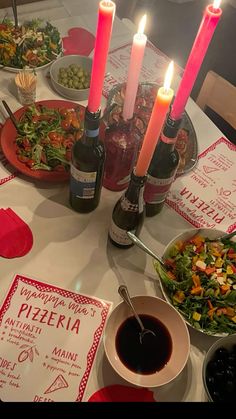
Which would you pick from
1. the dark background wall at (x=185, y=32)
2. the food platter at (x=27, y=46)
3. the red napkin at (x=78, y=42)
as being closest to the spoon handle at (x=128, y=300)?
the food platter at (x=27, y=46)

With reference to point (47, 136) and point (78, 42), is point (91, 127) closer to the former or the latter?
point (47, 136)

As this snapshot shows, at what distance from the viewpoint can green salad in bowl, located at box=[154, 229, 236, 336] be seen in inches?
41.2

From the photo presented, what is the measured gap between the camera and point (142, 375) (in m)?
0.96

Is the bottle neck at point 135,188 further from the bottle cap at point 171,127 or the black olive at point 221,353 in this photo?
the black olive at point 221,353

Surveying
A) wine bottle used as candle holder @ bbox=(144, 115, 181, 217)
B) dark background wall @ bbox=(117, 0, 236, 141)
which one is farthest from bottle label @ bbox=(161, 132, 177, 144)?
dark background wall @ bbox=(117, 0, 236, 141)

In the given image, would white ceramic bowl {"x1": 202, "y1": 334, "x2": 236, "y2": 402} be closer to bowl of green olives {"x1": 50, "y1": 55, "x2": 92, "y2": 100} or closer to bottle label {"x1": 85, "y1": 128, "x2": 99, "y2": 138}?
bottle label {"x1": 85, "y1": 128, "x2": 99, "y2": 138}

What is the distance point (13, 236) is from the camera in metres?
1.17

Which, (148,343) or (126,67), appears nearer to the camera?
(148,343)

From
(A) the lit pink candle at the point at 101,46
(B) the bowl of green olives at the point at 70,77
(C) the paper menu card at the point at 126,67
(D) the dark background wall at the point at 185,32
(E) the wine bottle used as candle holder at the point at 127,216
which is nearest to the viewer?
(A) the lit pink candle at the point at 101,46

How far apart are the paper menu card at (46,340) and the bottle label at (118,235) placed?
17 centimetres

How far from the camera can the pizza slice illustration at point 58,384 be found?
37.8 inches

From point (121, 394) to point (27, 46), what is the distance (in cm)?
121

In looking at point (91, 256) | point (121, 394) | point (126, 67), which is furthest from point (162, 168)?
point (126, 67)
